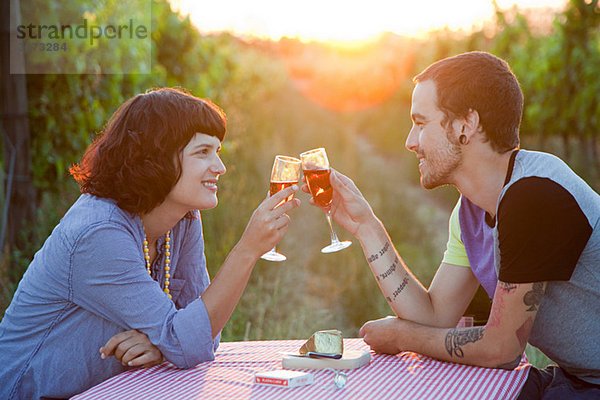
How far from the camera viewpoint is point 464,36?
20.8 meters

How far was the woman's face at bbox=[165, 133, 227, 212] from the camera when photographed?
256 centimetres

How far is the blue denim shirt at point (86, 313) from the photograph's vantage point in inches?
87.7

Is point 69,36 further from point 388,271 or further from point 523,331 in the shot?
point 523,331

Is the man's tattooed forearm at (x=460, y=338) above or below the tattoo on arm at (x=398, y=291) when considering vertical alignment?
below

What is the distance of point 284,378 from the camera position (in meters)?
1.97

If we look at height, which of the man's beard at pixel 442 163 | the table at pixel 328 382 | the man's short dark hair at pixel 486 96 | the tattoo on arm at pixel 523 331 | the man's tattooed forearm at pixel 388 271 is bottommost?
the table at pixel 328 382

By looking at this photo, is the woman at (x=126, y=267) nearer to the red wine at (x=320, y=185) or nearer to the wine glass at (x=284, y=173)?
the wine glass at (x=284, y=173)

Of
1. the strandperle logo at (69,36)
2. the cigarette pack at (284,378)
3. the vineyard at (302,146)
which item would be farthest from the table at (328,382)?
the strandperle logo at (69,36)

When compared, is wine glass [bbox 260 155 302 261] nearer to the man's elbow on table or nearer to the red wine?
the red wine

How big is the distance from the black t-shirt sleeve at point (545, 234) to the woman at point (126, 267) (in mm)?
822

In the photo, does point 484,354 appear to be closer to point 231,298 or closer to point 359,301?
point 231,298

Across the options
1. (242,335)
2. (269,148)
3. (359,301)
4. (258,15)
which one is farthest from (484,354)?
(258,15)

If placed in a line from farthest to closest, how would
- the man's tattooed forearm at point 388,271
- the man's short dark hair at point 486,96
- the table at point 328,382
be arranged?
the man's tattooed forearm at point 388,271, the man's short dark hair at point 486,96, the table at point 328,382

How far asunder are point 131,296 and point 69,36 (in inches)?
155
